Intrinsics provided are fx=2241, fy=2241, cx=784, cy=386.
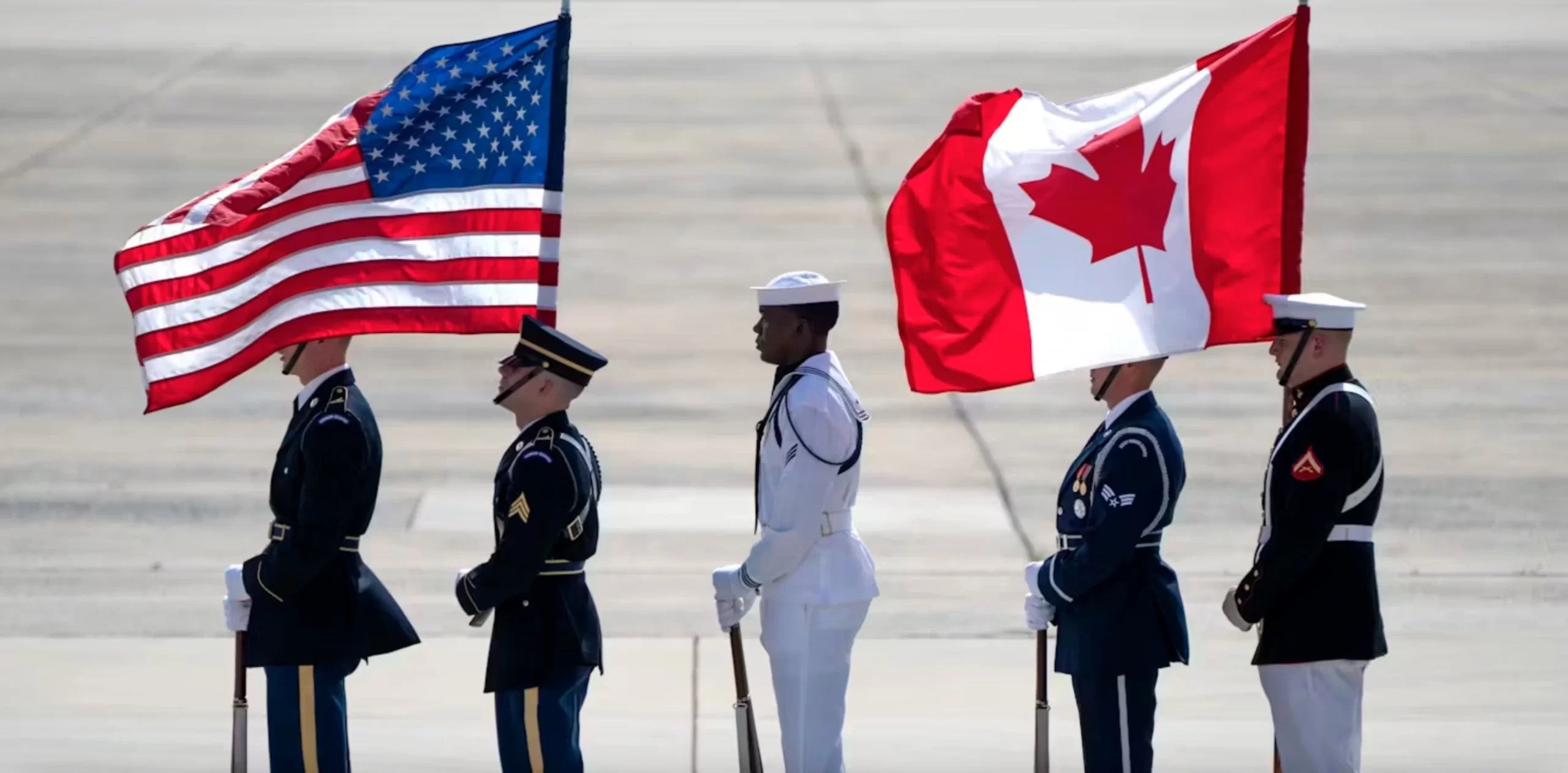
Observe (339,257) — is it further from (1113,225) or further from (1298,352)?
(1298,352)

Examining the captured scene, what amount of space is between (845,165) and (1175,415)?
7.73 metres

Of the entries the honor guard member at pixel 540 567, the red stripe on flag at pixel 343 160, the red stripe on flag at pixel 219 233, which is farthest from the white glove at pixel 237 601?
the red stripe on flag at pixel 343 160

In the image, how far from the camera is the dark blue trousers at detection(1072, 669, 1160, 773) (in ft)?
20.0

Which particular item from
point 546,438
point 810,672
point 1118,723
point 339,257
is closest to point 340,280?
point 339,257

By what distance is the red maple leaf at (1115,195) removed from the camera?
6.23m

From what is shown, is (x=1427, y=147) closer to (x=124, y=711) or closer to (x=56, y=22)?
(x=124, y=711)

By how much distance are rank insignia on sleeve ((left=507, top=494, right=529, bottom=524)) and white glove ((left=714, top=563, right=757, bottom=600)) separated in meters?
0.60

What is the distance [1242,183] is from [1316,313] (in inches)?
22.8

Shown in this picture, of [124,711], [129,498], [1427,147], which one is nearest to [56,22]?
[1427,147]

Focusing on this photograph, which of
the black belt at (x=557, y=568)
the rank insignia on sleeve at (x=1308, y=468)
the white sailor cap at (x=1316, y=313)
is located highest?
the white sailor cap at (x=1316, y=313)

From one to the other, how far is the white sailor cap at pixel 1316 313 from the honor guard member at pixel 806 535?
1.17 metres

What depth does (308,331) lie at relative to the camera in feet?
20.3

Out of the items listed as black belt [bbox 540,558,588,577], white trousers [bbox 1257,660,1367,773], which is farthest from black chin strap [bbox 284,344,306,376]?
white trousers [bbox 1257,660,1367,773]

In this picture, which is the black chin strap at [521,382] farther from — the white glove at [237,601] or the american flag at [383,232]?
the white glove at [237,601]
